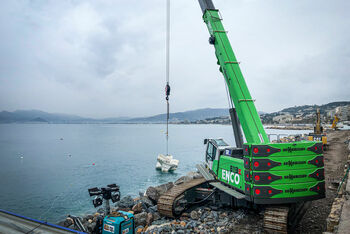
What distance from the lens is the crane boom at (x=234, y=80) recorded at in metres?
7.76

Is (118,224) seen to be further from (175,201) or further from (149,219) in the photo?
(149,219)

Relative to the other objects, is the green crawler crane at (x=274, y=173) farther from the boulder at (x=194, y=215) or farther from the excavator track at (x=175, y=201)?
the excavator track at (x=175, y=201)

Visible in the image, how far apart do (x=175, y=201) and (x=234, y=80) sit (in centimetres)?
538

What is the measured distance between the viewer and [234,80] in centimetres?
845

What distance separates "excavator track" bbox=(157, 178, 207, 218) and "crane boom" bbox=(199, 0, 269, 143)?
12.5 feet

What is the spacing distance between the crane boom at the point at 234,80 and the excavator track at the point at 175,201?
3813mm

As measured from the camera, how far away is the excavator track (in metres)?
9.05

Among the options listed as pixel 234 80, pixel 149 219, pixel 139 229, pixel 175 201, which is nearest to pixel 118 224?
pixel 139 229

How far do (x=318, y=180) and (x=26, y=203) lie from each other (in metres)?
20.8

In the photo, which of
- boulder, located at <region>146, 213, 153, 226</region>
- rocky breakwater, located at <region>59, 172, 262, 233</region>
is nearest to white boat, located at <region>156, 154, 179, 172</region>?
rocky breakwater, located at <region>59, 172, 262, 233</region>

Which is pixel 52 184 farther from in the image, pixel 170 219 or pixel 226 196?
pixel 226 196

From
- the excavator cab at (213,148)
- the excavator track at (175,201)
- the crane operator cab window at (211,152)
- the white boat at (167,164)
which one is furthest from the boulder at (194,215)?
the white boat at (167,164)

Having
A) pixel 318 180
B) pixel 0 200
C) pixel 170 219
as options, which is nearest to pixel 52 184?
pixel 0 200

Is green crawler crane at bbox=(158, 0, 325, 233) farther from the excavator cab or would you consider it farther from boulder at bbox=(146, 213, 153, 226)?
boulder at bbox=(146, 213, 153, 226)
